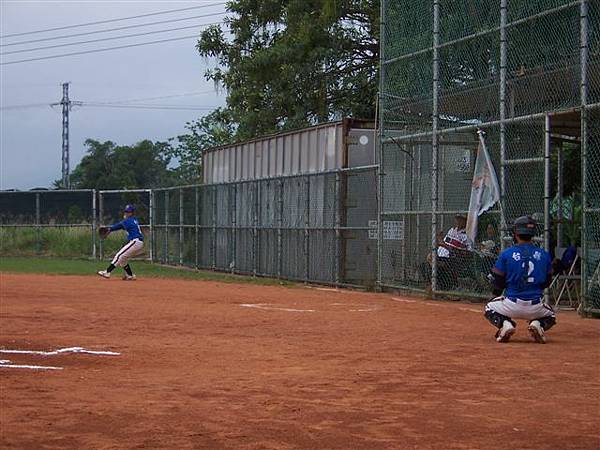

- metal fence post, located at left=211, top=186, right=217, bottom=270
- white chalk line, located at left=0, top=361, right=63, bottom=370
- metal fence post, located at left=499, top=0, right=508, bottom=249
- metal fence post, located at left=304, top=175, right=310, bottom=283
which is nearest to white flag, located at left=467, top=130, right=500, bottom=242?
metal fence post, located at left=499, top=0, right=508, bottom=249

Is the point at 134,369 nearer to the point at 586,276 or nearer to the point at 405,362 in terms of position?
the point at 405,362

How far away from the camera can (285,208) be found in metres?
24.2

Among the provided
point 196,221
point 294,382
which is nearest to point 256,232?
point 196,221

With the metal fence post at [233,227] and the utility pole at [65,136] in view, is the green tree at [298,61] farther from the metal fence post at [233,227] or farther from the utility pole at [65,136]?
the utility pole at [65,136]

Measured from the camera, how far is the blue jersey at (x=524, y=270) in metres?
11.0

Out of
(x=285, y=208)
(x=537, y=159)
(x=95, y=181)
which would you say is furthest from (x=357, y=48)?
(x=95, y=181)

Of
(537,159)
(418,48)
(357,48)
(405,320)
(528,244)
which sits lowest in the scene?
(405,320)

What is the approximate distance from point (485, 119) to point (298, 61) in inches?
495

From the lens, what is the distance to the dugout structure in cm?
1422

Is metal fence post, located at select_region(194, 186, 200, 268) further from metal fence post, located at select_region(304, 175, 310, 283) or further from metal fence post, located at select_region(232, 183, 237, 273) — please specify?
metal fence post, located at select_region(304, 175, 310, 283)

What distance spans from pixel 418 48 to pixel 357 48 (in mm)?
11222

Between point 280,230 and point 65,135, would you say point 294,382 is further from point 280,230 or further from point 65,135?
point 65,135

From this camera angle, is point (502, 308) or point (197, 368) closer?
point (197, 368)

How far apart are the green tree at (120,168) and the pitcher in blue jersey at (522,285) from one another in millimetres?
55519
